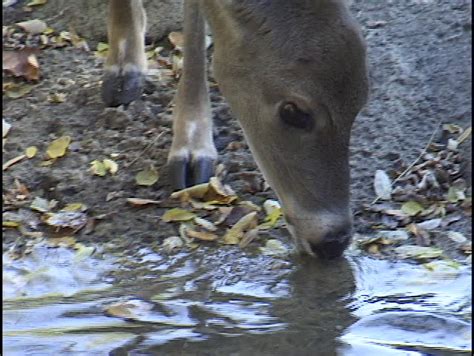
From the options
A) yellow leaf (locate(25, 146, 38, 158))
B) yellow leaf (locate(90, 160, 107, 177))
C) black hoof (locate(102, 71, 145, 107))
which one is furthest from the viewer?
black hoof (locate(102, 71, 145, 107))

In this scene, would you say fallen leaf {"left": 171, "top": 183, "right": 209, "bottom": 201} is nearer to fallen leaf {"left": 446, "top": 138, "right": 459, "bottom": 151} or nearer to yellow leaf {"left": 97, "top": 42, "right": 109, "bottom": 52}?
fallen leaf {"left": 446, "top": 138, "right": 459, "bottom": 151}

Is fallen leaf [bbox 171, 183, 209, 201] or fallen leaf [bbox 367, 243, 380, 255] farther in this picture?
fallen leaf [bbox 171, 183, 209, 201]

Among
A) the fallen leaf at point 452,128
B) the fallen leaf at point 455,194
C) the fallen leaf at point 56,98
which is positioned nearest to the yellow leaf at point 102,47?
the fallen leaf at point 56,98

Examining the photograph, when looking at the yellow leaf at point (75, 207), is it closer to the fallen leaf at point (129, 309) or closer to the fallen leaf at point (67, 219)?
the fallen leaf at point (67, 219)

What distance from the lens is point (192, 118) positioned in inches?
207

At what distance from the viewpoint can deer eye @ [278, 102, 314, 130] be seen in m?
4.32

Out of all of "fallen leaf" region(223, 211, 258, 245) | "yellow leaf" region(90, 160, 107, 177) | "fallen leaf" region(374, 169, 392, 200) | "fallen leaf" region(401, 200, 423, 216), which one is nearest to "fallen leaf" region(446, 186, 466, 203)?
"fallen leaf" region(401, 200, 423, 216)

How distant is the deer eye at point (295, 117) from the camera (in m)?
4.32

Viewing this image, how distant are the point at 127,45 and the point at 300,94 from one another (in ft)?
6.07

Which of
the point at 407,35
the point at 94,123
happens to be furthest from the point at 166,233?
the point at 407,35

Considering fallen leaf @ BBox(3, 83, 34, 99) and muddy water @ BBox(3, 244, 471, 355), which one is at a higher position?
fallen leaf @ BBox(3, 83, 34, 99)

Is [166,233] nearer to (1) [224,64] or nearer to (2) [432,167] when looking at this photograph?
(1) [224,64]

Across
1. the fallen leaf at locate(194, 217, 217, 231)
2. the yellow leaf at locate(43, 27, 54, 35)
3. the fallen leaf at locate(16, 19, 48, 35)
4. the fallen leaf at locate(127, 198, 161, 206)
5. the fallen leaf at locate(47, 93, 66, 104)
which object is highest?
the fallen leaf at locate(16, 19, 48, 35)

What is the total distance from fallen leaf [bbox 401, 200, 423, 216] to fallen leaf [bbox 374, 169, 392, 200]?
0.30ft
